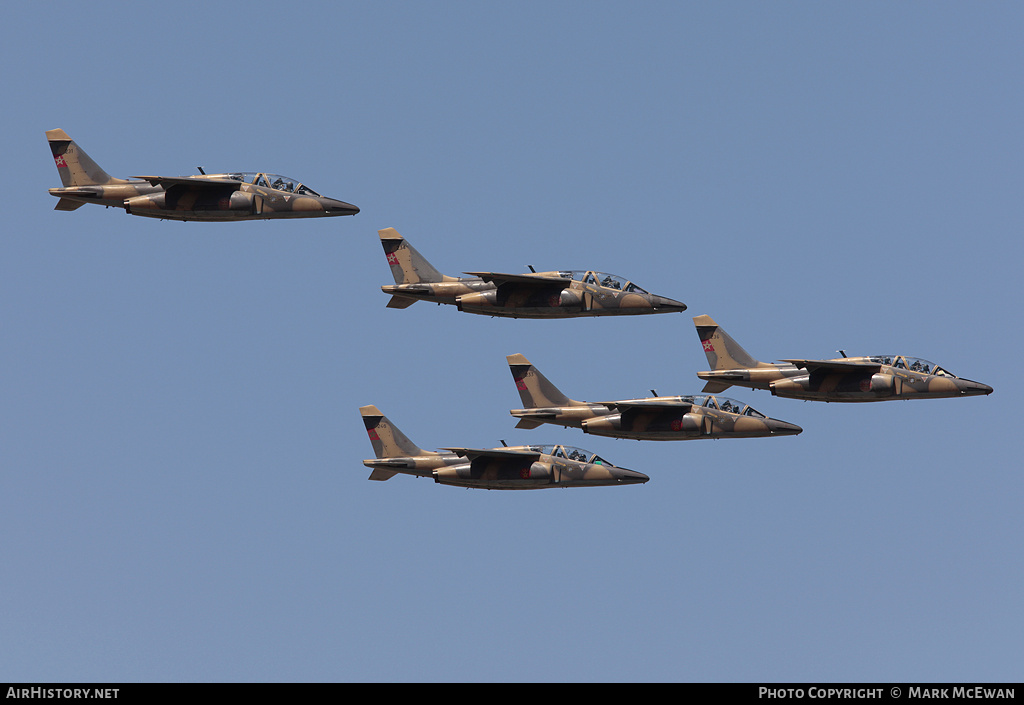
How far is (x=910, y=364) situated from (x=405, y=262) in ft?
87.1

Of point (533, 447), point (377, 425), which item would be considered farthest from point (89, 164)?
point (533, 447)

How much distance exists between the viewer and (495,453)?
80.9m

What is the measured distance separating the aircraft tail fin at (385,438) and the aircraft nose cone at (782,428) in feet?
56.5

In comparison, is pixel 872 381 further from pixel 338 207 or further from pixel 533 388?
pixel 338 207

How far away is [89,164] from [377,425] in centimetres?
1965

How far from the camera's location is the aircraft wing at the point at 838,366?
276 feet

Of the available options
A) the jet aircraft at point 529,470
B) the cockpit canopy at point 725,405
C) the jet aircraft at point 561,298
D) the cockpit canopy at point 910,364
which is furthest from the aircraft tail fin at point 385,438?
the cockpit canopy at point 910,364

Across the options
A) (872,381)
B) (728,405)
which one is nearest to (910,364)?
(872,381)

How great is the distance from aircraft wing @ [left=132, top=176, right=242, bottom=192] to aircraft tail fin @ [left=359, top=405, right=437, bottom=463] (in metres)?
14.7

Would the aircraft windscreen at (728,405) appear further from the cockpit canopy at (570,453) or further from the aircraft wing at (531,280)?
the aircraft wing at (531,280)
